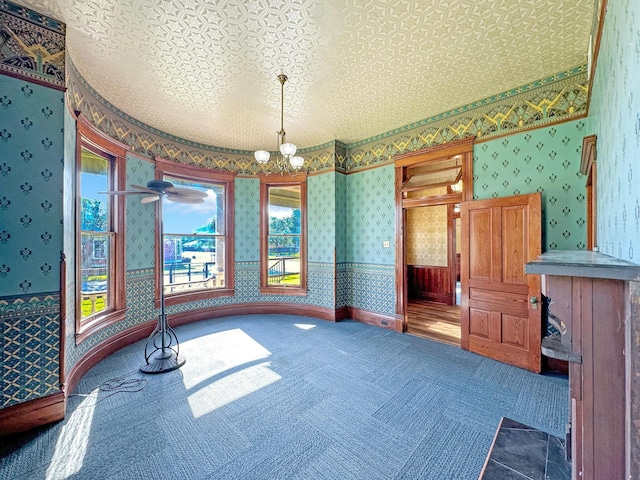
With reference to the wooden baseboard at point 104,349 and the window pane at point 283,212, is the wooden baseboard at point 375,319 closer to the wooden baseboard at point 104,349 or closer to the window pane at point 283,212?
the window pane at point 283,212

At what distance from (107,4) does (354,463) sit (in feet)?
12.3

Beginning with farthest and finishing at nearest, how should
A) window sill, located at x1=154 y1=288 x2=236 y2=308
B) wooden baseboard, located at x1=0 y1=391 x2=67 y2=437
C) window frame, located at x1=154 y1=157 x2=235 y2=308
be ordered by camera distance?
window sill, located at x1=154 y1=288 x2=236 y2=308
window frame, located at x1=154 y1=157 x2=235 y2=308
wooden baseboard, located at x1=0 y1=391 x2=67 y2=437

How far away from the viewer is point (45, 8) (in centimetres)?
209

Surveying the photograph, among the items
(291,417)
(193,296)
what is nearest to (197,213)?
(193,296)

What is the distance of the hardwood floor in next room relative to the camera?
4094 mm

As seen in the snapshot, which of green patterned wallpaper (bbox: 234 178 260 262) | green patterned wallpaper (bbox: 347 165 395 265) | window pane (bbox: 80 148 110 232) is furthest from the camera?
green patterned wallpaper (bbox: 234 178 260 262)

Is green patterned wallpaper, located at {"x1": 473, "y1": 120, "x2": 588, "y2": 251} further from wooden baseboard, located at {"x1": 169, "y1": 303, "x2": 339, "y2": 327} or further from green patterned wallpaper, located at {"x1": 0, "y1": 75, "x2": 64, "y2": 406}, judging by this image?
green patterned wallpaper, located at {"x1": 0, "y1": 75, "x2": 64, "y2": 406}

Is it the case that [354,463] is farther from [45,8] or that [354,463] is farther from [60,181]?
[45,8]

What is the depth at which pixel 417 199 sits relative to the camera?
416 centimetres

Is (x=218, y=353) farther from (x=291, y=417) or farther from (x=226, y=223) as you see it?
(x=226, y=223)

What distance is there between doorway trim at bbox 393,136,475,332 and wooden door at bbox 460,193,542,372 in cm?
33

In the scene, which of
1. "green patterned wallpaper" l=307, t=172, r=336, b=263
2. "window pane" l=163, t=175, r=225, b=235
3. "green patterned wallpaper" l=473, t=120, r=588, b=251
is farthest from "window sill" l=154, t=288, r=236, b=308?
"green patterned wallpaper" l=473, t=120, r=588, b=251

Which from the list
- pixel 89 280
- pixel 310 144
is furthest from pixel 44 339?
pixel 310 144

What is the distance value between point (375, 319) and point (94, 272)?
161 inches
